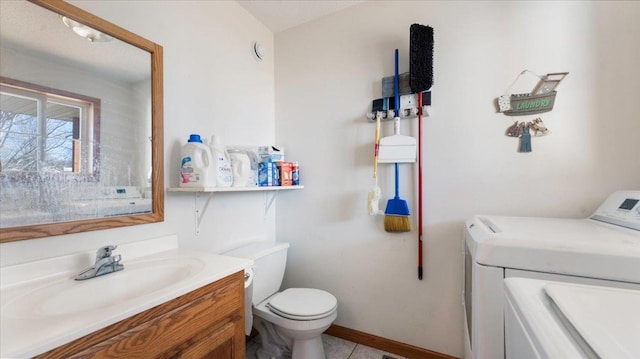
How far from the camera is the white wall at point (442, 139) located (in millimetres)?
1219

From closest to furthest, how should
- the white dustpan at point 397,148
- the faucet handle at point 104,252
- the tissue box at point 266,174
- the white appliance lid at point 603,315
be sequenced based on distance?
the white appliance lid at point 603,315 < the faucet handle at point 104,252 < the white dustpan at point 397,148 < the tissue box at point 266,174

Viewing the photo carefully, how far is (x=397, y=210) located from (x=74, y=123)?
1597 mm

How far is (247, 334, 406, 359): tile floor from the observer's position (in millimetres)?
1607

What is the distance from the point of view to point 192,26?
56.0 inches

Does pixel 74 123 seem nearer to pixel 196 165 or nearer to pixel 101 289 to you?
pixel 196 165

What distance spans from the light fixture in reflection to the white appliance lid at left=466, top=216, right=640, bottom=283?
5.54ft

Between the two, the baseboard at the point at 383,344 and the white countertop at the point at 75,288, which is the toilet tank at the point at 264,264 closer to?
the white countertop at the point at 75,288

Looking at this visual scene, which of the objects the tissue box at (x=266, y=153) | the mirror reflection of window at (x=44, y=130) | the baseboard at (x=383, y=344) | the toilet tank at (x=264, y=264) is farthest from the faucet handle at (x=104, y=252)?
the baseboard at (x=383, y=344)

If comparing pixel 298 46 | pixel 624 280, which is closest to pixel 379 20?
pixel 298 46

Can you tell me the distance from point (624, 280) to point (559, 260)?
0.43 feet

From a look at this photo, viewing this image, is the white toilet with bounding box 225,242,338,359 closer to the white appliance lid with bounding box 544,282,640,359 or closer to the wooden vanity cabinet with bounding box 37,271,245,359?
the wooden vanity cabinet with bounding box 37,271,245,359

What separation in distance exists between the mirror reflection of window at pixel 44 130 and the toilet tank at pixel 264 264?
33.9 inches

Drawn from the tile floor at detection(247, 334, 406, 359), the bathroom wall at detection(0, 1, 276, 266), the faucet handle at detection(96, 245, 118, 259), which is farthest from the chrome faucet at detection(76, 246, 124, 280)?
the tile floor at detection(247, 334, 406, 359)

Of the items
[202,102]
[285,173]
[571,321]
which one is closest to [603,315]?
[571,321]
